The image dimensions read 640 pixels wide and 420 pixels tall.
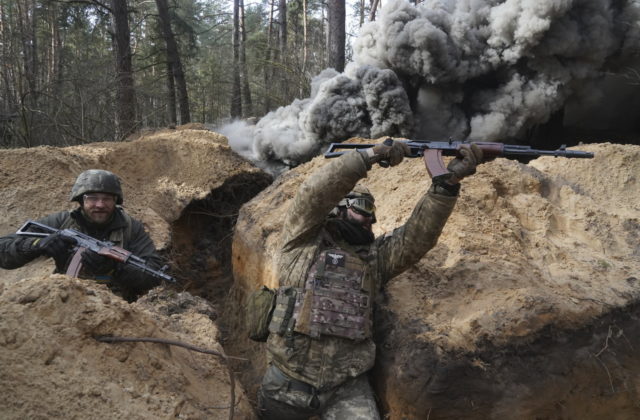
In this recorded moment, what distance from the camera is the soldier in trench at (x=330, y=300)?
319cm

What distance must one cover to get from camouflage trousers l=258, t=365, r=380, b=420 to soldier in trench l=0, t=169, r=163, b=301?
5.04ft

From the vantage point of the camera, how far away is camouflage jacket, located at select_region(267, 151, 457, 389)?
318 centimetres

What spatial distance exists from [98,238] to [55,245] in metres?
0.43

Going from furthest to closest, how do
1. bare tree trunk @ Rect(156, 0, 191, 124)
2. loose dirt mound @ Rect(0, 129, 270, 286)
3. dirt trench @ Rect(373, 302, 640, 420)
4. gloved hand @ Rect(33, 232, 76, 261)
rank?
bare tree trunk @ Rect(156, 0, 191, 124), loose dirt mound @ Rect(0, 129, 270, 286), gloved hand @ Rect(33, 232, 76, 261), dirt trench @ Rect(373, 302, 640, 420)

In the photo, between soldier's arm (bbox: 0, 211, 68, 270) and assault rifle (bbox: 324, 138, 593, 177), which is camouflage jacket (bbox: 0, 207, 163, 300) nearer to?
soldier's arm (bbox: 0, 211, 68, 270)

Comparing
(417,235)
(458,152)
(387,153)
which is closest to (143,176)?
(387,153)

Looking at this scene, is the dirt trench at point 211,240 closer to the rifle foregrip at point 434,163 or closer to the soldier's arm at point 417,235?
the soldier's arm at point 417,235

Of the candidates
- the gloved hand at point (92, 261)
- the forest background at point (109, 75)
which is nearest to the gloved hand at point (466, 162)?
the gloved hand at point (92, 261)

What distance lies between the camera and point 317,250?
3.44 meters

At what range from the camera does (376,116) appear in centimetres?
984

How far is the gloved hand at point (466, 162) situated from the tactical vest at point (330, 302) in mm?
965

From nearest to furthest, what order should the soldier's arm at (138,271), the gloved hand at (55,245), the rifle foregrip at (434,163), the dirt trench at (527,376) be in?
the dirt trench at (527,376)
the rifle foregrip at (434,163)
the gloved hand at (55,245)
the soldier's arm at (138,271)

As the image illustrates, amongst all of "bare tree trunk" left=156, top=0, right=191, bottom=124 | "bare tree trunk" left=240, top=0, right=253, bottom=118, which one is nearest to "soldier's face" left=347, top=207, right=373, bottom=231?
"bare tree trunk" left=156, top=0, right=191, bottom=124

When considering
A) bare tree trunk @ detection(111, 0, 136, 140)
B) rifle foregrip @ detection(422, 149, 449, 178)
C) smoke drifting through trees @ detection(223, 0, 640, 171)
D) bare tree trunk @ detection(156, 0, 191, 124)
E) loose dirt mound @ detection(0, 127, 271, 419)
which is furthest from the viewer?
bare tree trunk @ detection(156, 0, 191, 124)
